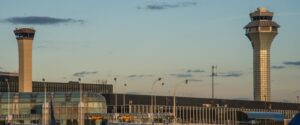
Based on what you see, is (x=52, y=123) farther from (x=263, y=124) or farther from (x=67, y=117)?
(x=263, y=124)

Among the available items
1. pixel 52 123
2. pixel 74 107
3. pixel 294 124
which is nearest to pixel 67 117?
pixel 74 107

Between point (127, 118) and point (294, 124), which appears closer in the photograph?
point (294, 124)

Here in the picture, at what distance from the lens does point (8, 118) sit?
166 metres

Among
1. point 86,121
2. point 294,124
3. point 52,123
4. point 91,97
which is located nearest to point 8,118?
point 86,121

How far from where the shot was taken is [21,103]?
196500mm

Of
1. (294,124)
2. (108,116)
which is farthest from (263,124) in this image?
(294,124)

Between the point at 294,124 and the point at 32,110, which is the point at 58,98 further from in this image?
the point at 294,124

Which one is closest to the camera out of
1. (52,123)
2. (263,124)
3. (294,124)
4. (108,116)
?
(294,124)

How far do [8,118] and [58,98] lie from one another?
2897 centimetres

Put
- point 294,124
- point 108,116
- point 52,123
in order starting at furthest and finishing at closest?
point 108,116 < point 52,123 < point 294,124

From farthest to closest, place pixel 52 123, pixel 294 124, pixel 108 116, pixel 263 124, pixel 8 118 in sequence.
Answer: pixel 263 124, pixel 108 116, pixel 8 118, pixel 52 123, pixel 294 124

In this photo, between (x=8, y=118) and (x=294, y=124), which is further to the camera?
(x=8, y=118)

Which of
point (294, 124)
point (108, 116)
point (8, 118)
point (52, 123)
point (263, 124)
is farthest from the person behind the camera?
point (263, 124)

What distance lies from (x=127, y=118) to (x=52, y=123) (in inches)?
3855
